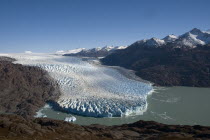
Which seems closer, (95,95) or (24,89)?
(95,95)

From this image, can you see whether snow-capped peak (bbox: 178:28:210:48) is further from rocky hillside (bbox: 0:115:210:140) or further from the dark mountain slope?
rocky hillside (bbox: 0:115:210:140)

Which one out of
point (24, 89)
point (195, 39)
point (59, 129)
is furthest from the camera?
point (195, 39)

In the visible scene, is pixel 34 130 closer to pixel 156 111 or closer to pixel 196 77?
pixel 156 111

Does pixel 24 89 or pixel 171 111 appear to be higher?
pixel 24 89

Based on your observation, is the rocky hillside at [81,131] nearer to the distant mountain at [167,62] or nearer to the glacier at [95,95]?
the glacier at [95,95]

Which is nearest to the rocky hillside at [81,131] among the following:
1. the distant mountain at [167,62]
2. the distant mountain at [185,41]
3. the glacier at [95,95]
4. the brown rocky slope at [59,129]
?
the brown rocky slope at [59,129]

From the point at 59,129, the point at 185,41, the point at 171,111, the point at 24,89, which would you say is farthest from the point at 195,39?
the point at 59,129

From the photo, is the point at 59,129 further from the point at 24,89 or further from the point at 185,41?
the point at 185,41

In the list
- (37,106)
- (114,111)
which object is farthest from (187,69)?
(37,106)
